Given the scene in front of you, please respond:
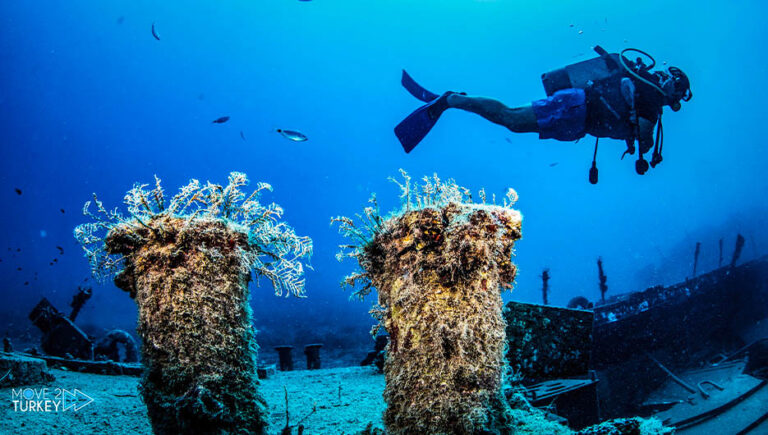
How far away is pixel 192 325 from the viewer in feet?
10.5

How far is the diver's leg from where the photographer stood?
23.5ft

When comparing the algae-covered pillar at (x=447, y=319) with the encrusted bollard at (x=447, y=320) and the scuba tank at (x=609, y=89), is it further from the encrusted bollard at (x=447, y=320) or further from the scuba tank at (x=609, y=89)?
the scuba tank at (x=609, y=89)

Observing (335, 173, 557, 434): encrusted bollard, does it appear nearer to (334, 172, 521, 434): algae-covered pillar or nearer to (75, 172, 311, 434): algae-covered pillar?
(334, 172, 521, 434): algae-covered pillar

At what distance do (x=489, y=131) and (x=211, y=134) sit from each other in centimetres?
9653

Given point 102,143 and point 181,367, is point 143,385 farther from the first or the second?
point 102,143

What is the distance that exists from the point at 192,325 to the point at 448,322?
2363mm

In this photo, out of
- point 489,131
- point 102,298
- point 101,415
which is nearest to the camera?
point 101,415

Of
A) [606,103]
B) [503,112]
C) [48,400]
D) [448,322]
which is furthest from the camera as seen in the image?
[503,112]

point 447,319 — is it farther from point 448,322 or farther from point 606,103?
point 606,103

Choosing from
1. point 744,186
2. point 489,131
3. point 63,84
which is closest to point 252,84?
point 63,84

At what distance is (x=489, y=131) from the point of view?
123m

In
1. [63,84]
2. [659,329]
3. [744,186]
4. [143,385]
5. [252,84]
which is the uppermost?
[252,84]

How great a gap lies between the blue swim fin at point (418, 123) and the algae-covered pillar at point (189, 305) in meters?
5.72

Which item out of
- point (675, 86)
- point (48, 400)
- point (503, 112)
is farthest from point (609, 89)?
point (48, 400)
